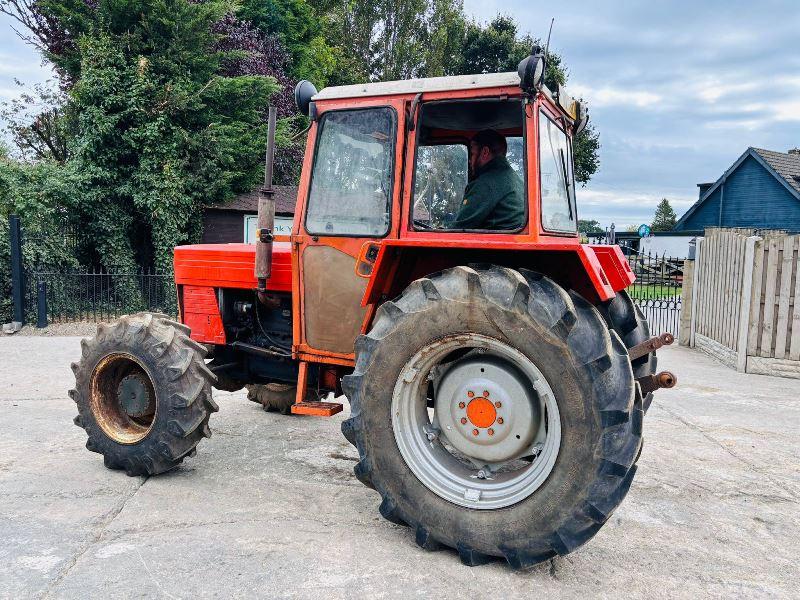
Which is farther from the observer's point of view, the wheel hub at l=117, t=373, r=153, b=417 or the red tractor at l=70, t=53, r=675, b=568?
the wheel hub at l=117, t=373, r=153, b=417

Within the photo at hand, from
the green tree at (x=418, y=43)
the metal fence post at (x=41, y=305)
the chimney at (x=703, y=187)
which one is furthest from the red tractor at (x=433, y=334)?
the chimney at (x=703, y=187)

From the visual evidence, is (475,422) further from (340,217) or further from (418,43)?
(418,43)

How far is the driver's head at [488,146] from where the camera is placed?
357 centimetres

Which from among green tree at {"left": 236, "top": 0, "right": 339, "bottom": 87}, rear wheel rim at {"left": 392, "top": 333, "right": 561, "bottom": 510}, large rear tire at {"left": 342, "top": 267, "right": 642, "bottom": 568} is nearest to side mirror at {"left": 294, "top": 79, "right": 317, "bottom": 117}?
large rear tire at {"left": 342, "top": 267, "right": 642, "bottom": 568}

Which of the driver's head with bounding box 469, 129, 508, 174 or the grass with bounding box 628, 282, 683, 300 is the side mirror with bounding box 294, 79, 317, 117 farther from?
the grass with bounding box 628, 282, 683, 300

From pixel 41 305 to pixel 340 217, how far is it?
9942 millimetres

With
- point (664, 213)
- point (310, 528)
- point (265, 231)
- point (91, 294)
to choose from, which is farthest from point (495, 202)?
point (664, 213)

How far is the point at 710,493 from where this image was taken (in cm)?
398

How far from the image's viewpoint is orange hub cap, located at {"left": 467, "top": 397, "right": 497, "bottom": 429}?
10.0 feet

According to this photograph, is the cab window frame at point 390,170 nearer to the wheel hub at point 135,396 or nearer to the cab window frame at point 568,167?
the cab window frame at point 568,167

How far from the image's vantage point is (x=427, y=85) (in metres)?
3.43

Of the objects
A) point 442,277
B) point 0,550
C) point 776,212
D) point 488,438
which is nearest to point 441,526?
point 488,438

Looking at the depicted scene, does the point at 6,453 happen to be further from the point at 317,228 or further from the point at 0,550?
the point at 317,228

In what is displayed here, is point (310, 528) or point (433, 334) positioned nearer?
point (433, 334)
